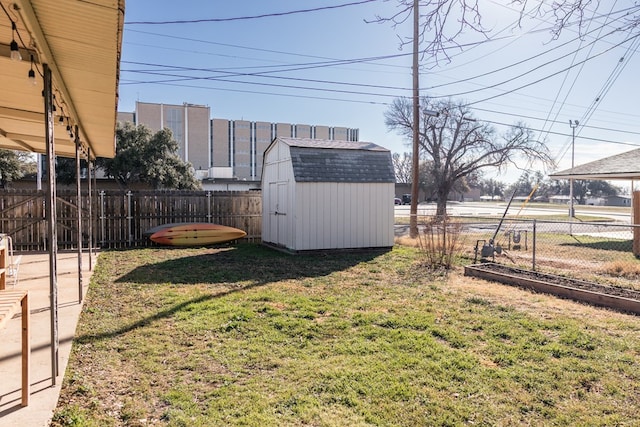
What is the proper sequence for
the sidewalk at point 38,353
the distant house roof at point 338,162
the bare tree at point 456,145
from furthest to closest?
the bare tree at point 456,145 → the distant house roof at point 338,162 → the sidewalk at point 38,353

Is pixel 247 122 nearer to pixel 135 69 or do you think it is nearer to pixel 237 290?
pixel 135 69

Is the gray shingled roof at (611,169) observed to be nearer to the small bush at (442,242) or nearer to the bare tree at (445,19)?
the small bush at (442,242)

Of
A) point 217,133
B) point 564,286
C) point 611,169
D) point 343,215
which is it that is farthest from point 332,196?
point 217,133

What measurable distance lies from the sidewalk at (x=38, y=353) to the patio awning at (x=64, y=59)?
1.99m

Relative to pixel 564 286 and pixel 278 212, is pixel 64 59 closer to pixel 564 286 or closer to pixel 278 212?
pixel 564 286

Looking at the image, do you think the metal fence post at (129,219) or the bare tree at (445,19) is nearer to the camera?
the bare tree at (445,19)

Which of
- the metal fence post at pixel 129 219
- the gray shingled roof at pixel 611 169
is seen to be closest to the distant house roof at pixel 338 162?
the metal fence post at pixel 129 219

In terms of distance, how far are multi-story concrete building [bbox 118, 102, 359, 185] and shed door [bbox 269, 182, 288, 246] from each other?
4191 centimetres

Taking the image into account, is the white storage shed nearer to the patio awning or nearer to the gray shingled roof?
the patio awning

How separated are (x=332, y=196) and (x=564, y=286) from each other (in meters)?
6.17

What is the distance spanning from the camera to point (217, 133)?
67.4 meters

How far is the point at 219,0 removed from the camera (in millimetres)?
11656

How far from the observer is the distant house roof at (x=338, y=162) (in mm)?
11609

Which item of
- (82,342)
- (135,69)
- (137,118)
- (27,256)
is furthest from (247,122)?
(82,342)
